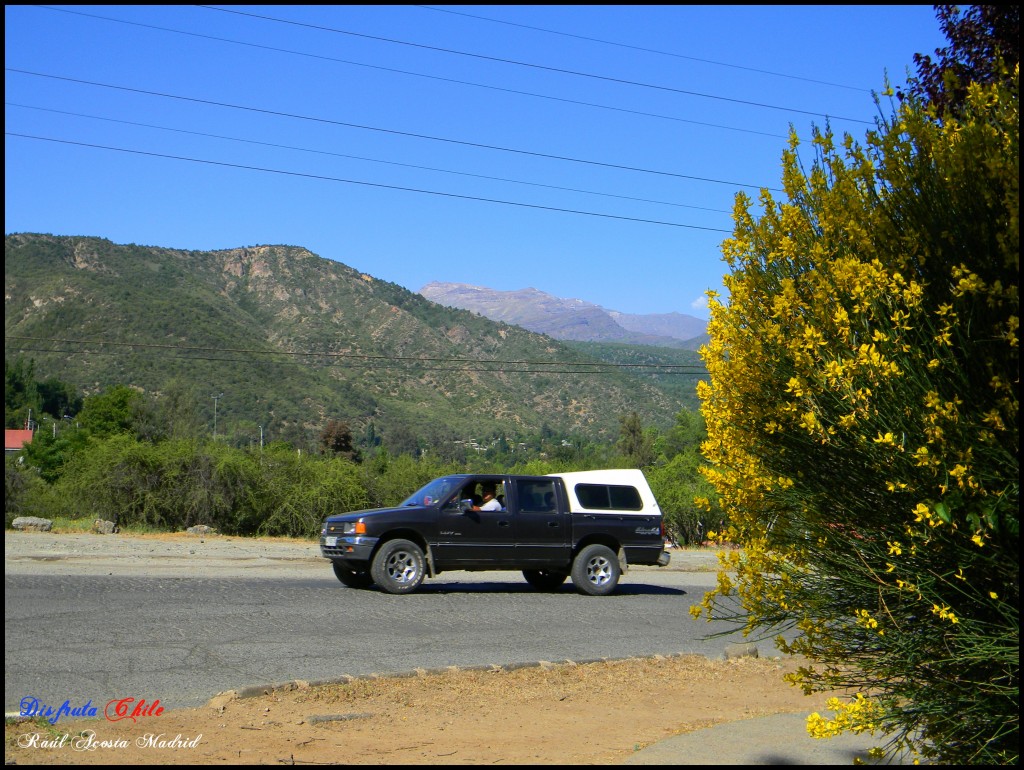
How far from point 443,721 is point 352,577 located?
27.5 ft

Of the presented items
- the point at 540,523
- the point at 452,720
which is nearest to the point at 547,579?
Answer: the point at 540,523

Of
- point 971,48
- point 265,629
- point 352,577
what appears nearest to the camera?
point 971,48

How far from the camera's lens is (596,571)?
16203mm

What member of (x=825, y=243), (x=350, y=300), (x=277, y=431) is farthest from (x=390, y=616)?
(x=350, y=300)

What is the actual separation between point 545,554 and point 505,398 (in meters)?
66.9

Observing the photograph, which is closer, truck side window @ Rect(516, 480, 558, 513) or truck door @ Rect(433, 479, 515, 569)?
truck door @ Rect(433, 479, 515, 569)

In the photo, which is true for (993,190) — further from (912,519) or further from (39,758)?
(39,758)

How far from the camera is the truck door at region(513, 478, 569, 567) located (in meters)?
15.7

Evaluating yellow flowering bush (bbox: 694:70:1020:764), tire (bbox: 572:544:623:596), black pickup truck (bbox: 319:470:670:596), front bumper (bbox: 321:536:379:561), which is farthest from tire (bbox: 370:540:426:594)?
yellow flowering bush (bbox: 694:70:1020:764)

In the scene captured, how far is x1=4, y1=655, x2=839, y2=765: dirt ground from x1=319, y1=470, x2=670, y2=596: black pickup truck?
18.8 feet

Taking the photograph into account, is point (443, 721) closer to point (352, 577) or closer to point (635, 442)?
point (352, 577)

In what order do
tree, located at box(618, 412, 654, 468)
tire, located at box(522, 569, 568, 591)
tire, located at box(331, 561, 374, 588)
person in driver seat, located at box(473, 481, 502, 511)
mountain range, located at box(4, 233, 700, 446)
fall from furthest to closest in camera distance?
mountain range, located at box(4, 233, 700, 446), tree, located at box(618, 412, 654, 468), tire, located at box(522, 569, 568, 591), person in driver seat, located at box(473, 481, 502, 511), tire, located at box(331, 561, 374, 588)

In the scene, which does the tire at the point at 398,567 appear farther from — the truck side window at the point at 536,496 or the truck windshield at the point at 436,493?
the truck side window at the point at 536,496

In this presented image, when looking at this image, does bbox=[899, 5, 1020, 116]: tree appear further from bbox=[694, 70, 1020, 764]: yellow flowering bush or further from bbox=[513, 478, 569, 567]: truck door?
bbox=[513, 478, 569, 567]: truck door
